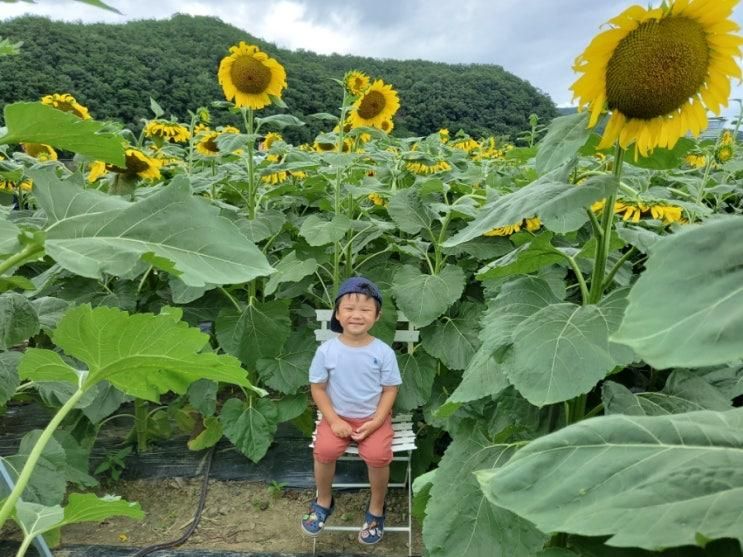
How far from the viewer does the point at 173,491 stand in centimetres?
298

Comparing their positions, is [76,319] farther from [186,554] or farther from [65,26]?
[65,26]

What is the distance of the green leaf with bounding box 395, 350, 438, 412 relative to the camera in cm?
279

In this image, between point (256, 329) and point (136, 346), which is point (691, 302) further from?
point (256, 329)

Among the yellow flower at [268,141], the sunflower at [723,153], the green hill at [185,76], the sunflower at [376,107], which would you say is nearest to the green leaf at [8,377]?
the sunflower at [376,107]

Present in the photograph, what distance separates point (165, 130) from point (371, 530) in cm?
251

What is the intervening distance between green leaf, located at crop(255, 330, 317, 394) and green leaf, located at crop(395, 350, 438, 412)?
0.39 m

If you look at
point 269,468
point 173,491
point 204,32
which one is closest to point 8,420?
point 173,491

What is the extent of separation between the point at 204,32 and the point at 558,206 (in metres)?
9.01

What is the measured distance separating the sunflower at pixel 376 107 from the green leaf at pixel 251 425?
157cm

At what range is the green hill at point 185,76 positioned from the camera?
24.1ft

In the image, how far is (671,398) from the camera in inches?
56.4

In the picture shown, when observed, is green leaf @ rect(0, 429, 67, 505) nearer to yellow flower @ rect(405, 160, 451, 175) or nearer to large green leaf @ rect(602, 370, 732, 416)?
large green leaf @ rect(602, 370, 732, 416)

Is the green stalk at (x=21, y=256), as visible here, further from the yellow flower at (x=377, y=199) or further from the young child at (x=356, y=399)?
the yellow flower at (x=377, y=199)

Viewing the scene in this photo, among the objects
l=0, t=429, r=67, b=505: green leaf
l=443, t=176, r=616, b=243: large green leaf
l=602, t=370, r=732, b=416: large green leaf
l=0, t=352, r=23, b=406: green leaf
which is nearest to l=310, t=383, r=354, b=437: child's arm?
l=0, t=429, r=67, b=505: green leaf
